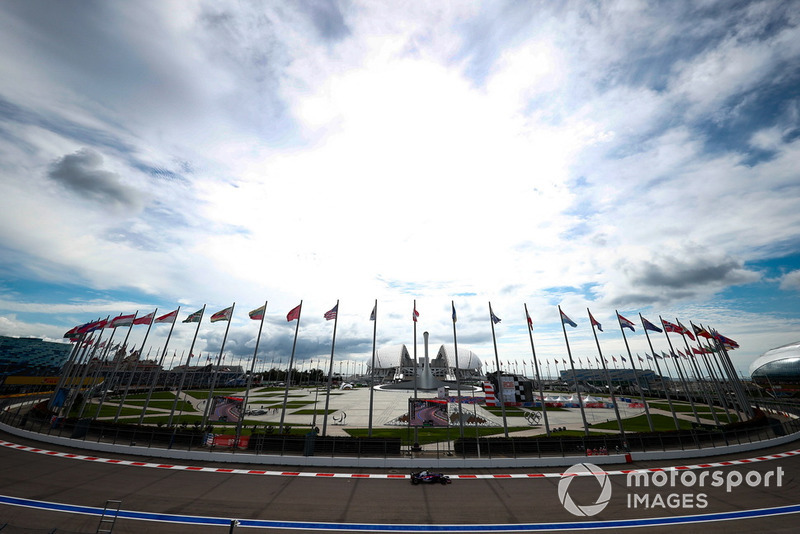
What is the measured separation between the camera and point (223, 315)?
87.6ft

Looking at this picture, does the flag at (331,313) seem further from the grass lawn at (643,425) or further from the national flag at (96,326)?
the grass lawn at (643,425)

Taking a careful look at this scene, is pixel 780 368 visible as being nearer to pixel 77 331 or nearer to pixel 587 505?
pixel 587 505

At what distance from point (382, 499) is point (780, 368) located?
16947 centimetres

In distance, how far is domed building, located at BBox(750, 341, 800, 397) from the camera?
10738 cm

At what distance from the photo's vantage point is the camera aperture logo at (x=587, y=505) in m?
14.1

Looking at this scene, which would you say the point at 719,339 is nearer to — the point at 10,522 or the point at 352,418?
the point at 352,418

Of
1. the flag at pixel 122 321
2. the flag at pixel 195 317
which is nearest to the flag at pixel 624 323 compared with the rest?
the flag at pixel 195 317

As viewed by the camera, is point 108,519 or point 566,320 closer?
point 108,519

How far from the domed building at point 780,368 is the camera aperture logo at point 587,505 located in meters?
133

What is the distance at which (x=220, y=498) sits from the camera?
1498cm

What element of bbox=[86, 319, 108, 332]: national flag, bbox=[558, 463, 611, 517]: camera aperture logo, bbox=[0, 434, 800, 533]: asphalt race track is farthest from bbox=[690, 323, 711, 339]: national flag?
bbox=[86, 319, 108, 332]: national flag

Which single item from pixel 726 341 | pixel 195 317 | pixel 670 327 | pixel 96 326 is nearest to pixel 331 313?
pixel 195 317

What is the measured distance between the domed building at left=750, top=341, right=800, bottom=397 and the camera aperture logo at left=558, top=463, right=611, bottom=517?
437ft

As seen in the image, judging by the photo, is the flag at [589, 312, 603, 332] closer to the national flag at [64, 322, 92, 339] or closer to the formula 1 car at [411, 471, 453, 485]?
the formula 1 car at [411, 471, 453, 485]
